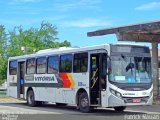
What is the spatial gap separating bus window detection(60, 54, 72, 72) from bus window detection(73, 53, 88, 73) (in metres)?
0.51

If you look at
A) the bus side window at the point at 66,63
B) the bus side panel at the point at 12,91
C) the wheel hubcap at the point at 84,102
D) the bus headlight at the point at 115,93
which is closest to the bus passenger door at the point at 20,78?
the bus side panel at the point at 12,91

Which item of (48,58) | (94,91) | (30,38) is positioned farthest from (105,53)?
(30,38)

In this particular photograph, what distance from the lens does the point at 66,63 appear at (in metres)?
23.1

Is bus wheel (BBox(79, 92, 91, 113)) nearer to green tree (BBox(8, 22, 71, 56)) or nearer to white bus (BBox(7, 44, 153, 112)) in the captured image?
white bus (BBox(7, 44, 153, 112))

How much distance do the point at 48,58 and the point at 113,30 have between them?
7.04 meters

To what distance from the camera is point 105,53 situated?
65.4 feet

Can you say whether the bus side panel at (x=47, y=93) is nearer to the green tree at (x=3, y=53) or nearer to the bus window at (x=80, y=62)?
the bus window at (x=80, y=62)

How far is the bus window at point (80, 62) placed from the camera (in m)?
21.3

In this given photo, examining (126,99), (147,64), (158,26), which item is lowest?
(126,99)

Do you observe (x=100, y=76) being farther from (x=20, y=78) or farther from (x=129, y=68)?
(x=20, y=78)

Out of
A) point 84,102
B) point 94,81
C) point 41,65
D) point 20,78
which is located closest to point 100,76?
point 94,81

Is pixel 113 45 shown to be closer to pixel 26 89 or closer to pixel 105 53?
pixel 105 53

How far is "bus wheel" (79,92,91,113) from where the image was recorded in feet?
68.9

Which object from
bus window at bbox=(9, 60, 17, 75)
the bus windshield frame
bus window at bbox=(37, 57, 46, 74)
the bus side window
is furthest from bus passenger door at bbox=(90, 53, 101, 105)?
bus window at bbox=(9, 60, 17, 75)
